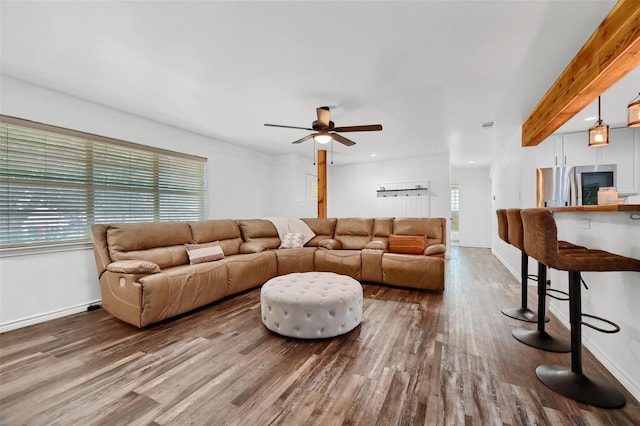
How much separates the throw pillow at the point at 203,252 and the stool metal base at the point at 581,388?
139 inches

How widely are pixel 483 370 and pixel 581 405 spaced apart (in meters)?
0.50

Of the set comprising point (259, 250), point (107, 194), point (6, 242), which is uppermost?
point (107, 194)

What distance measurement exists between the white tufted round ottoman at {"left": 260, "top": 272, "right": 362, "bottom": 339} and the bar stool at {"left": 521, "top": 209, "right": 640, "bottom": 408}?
55.7 inches

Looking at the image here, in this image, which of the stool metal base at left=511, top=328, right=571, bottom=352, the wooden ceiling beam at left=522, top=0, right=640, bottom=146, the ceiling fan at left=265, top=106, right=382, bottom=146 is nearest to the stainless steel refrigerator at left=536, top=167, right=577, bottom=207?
the wooden ceiling beam at left=522, top=0, right=640, bottom=146

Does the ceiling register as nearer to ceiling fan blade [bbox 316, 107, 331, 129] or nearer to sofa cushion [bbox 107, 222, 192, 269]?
ceiling fan blade [bbox 316, 107, 331, 129]

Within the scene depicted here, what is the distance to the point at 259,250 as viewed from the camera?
438 centimetres

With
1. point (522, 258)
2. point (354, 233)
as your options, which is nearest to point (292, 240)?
point (354, 233)

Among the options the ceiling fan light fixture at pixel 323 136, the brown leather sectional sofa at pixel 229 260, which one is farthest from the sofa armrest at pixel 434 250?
the ceiling fan light fixture at pixel 323 136

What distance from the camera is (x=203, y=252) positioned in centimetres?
370

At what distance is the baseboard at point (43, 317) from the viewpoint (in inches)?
104

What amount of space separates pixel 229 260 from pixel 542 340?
3393mm

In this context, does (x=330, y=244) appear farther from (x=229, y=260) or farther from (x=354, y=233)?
(x=229, y=260)

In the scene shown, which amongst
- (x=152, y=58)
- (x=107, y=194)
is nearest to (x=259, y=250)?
(x=107, y=194)

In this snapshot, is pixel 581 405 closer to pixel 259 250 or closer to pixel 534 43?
pixel 534 43
